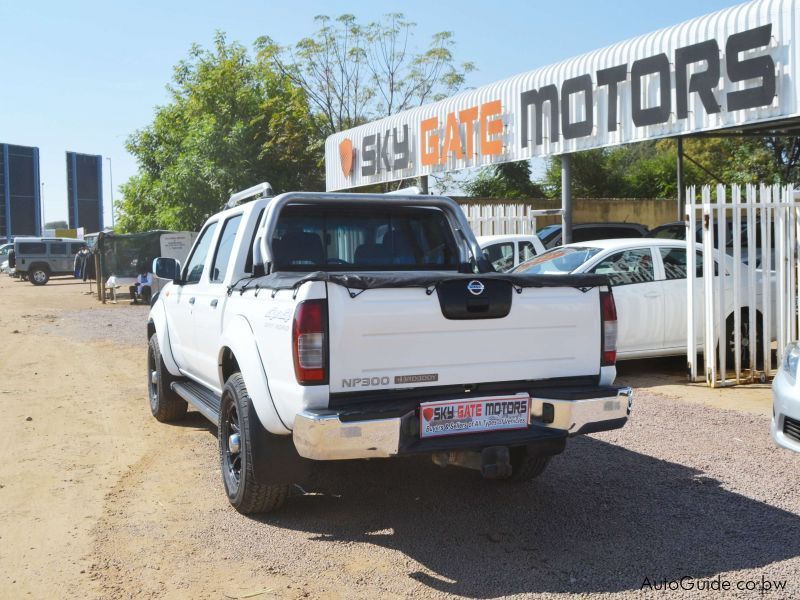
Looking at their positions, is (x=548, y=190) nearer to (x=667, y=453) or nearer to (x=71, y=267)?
(x=71, y=267)

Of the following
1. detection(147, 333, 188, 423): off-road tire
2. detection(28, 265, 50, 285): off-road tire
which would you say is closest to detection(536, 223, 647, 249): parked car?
detection(147, 333, 188, 423): off-road tire

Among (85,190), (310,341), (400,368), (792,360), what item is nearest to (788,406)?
(792,360)

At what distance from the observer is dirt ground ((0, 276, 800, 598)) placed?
13.9 ft

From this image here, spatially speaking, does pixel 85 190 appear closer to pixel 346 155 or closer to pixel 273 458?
pixel 346 155

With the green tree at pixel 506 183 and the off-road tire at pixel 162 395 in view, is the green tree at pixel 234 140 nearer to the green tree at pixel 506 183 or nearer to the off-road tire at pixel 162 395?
the green tree at pixel 506 183

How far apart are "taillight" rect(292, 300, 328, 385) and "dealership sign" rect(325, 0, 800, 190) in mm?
8724

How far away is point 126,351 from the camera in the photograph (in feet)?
47.9

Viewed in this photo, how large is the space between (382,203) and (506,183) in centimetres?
2722

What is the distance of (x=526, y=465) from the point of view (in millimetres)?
5816

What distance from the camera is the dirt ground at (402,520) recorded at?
13.9ft

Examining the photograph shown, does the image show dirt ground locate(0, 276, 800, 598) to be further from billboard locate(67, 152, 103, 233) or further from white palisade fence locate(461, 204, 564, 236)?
billboard locate(67, 152, 103, 233)

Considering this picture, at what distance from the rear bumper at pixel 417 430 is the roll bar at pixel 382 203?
4.58 feet

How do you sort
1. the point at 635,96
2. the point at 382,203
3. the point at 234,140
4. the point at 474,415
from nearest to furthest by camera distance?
the point at 474,415
the point at 382,203
the point at 635,96
the point at 234,140
